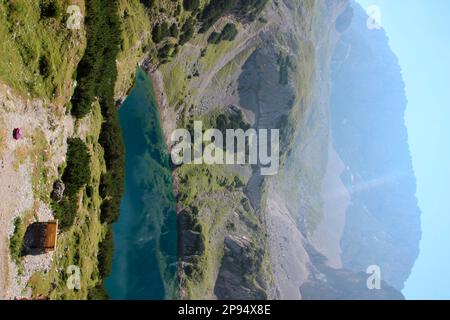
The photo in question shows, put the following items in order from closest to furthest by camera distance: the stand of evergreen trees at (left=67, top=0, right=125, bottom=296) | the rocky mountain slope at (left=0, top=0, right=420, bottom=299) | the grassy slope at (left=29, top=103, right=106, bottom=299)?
the rocky mountain slope at (left=0, top=0, right=420, bottom=299)
the grassy slope at (left=29, top=103, right=106, bottom=299)
the stand of evergreen trees at (left=67, top=0, right=125, bottom=296)

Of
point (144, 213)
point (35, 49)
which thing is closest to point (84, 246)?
point (35, 49)

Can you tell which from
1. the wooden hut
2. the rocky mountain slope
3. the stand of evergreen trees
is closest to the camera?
the rocky mountain slope

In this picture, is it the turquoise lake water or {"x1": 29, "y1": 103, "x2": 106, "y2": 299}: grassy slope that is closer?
{"x1": 29, "y1": 103, "x2": 106, "y2": 299}: grassy slope

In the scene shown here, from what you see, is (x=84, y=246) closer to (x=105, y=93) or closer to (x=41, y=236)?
(x=41, y=236)

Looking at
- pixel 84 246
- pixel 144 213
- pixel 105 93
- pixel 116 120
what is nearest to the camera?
pixel 84 246

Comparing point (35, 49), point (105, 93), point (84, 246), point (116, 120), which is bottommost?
point (84, 246)

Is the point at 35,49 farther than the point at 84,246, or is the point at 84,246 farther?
the point at 84,246

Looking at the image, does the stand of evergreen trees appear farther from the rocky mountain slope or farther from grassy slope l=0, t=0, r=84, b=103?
grassy slope l=0, t=0, r=84, b=103

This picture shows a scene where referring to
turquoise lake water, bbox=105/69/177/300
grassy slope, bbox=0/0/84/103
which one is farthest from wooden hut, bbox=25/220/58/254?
turquoise lake water, bbox=105/69/177/300
